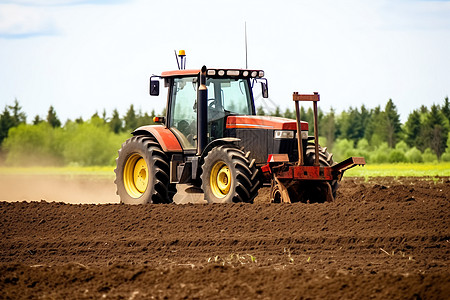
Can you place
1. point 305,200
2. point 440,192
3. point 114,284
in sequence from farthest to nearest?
point 440,192, point 305,200, point 114,284

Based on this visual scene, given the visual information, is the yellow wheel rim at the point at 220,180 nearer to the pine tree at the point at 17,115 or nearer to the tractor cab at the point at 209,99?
the tractor cab at the point at 209,99

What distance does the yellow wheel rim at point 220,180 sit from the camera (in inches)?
534

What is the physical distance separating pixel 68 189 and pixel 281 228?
15445mm

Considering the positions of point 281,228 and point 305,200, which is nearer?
point 281,228

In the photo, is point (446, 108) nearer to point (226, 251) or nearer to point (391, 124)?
point (391, 124)

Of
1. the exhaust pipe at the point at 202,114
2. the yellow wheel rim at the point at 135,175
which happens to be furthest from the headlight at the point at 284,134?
the yellow wheel rim at the point at 135,175

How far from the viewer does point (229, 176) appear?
13344 mm

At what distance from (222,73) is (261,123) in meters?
1.32

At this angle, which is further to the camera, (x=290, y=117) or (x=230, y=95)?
(x=290, y=117)

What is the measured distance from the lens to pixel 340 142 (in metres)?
71.1

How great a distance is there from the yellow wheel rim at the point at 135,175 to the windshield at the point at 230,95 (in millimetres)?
2368

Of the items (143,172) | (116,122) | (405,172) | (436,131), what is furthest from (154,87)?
(116,122)

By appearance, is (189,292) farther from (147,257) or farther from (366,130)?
(366,130)

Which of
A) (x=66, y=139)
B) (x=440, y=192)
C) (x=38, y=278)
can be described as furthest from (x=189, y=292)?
(x=66, y=139)
